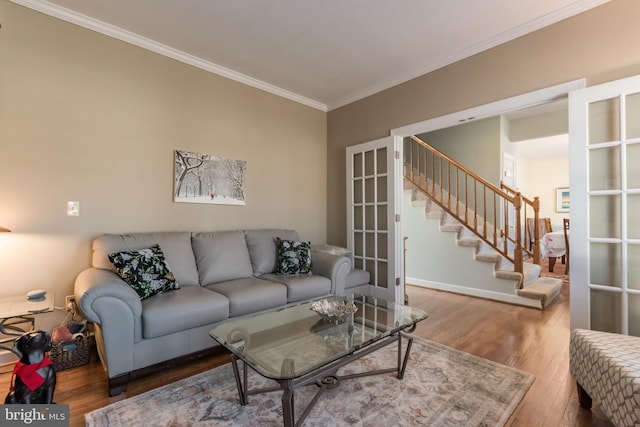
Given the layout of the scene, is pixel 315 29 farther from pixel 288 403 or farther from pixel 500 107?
pixel 288 403

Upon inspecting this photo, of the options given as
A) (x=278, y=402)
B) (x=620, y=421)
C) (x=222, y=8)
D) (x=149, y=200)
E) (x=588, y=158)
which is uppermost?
(x=222, y=8)

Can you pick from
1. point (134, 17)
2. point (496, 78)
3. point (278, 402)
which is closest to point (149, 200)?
point (134, 17)

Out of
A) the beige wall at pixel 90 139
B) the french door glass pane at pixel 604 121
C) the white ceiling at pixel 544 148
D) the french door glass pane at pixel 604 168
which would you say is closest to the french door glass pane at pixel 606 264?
the french door glass pane at pixel 604 168

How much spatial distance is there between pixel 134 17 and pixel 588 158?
3724mm

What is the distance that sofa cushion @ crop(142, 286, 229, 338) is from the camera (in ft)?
6.36

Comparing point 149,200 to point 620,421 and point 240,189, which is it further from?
point 620,421

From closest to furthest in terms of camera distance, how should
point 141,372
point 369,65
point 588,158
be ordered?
1. point 141,372
2. point 588,158
3. point 369,65

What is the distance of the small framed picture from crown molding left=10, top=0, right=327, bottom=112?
7.81 metres

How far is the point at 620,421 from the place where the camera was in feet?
4.18

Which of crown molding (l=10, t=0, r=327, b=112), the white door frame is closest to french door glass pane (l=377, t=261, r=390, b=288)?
the white door frame

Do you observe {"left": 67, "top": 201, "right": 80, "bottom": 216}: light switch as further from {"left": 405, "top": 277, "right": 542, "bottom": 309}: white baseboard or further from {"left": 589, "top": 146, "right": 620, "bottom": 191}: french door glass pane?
{"left": 405, "top": 277, "right": 542, "bottom": 309}: white baseboard

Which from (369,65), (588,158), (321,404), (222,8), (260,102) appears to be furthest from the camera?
(260,102)

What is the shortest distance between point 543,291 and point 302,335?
11.3ft

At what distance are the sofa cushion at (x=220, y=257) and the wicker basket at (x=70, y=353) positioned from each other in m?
0.91
